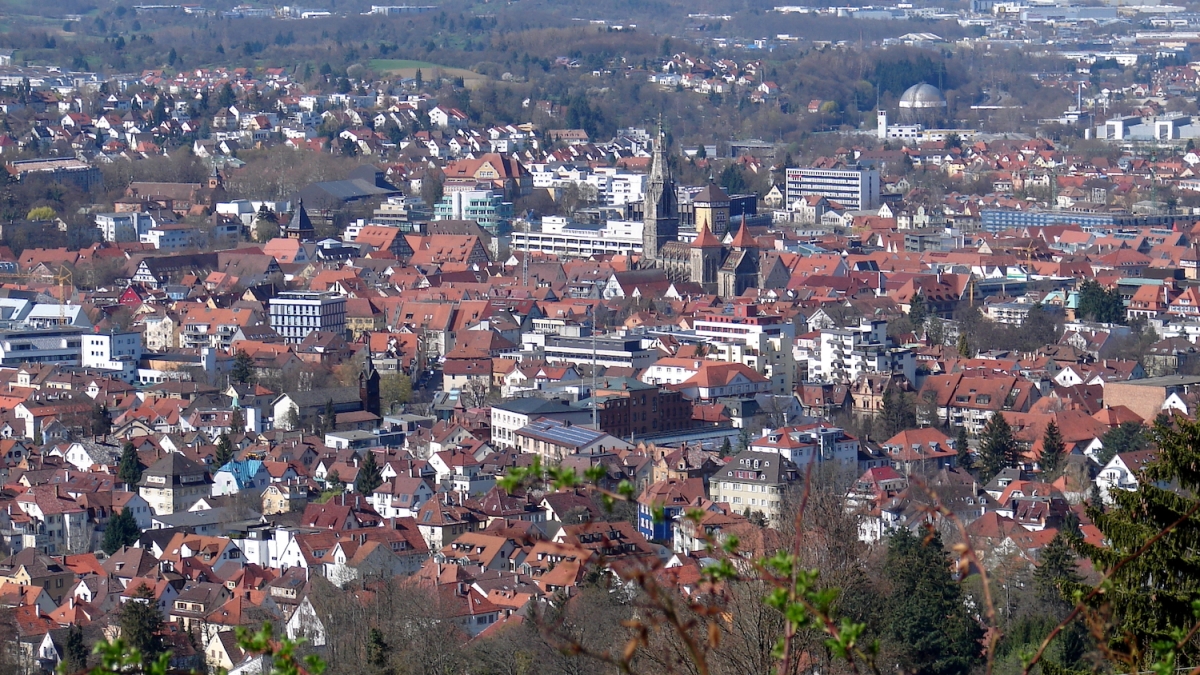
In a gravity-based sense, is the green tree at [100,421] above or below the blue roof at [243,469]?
below

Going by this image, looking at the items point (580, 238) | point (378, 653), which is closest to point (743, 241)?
point (580, 238)

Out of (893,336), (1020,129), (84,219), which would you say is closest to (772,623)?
(893,336)

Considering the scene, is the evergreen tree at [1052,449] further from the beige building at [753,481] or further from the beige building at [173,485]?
the beige building at [173,485]

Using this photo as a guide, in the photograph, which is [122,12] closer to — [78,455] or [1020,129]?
[1020,129]

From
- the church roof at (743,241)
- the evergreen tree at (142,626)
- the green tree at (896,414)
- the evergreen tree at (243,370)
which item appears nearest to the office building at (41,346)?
the evergreen tree at (243,370)

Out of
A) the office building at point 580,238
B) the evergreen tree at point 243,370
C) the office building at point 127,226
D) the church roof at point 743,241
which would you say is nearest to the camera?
the evergreen tree at point 243,370

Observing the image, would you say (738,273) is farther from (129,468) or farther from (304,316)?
(129,468)

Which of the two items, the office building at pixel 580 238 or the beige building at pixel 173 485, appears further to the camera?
the office building at pixel 580 238
